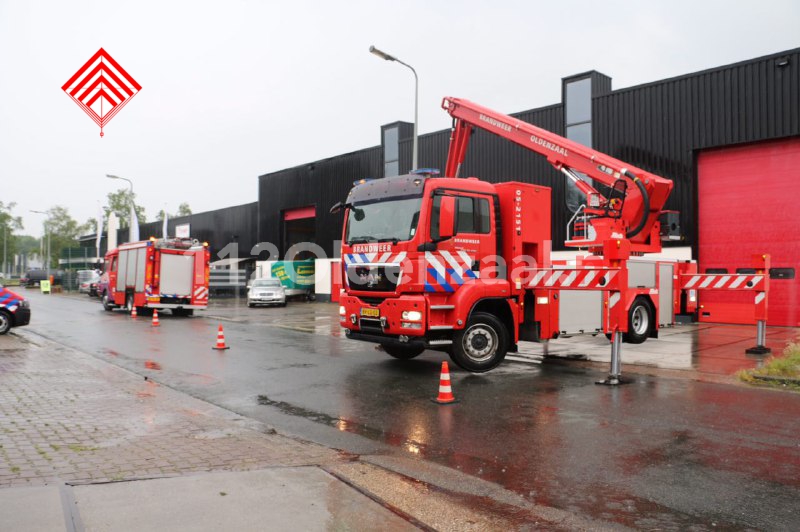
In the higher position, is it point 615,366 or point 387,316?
point 387,316

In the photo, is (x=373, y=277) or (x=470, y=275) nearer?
(x=470, y=275)

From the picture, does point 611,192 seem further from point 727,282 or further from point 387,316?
point 387,316

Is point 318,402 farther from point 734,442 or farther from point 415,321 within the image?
point 734,442

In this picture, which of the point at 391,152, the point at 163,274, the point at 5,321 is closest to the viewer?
the point at 5,321

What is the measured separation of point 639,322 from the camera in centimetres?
1442

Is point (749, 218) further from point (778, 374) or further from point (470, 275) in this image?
point (470, 275)

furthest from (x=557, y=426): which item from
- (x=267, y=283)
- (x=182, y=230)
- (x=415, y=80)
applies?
(x=182, y=230)

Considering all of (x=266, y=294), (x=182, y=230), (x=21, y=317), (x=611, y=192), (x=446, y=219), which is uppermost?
(x=182, y=230)

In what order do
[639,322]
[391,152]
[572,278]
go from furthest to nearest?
[391,152], [639,322], [572,278]

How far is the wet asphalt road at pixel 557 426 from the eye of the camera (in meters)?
4.67

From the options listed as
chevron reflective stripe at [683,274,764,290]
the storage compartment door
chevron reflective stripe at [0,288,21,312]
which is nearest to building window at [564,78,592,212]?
chevron reflective stripe at [683,274,764,290]

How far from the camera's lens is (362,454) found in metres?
5.84

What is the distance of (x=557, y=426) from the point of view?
6.88m

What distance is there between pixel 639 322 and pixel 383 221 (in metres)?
7.27
